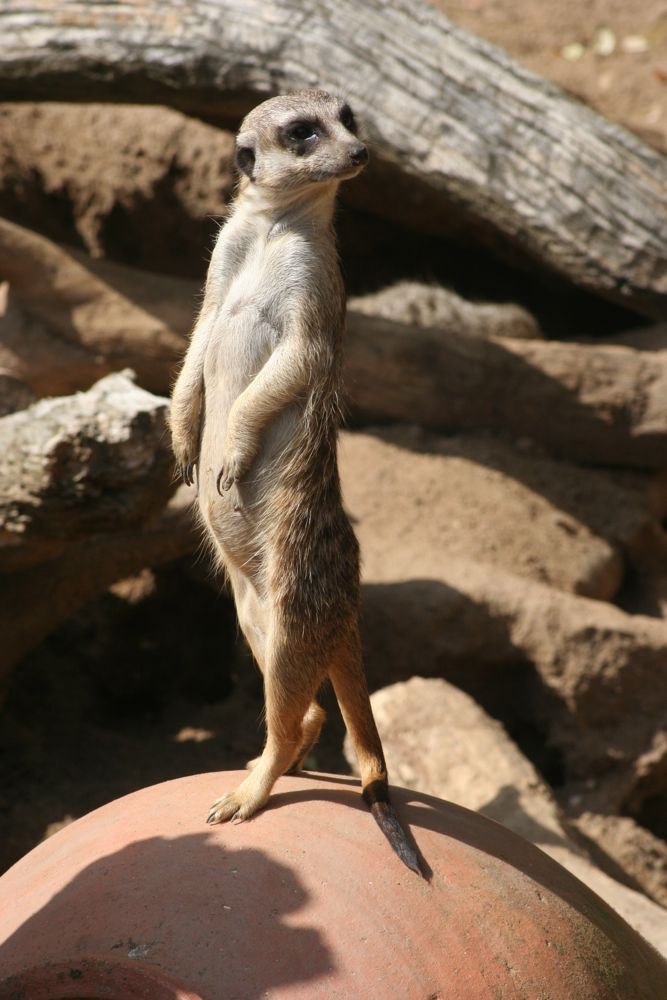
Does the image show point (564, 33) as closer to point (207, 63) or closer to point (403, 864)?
point (207, 63)

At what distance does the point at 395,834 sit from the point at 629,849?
2038 millimetres

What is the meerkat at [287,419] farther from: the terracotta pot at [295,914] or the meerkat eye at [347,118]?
the terracotta pot at [295,914]

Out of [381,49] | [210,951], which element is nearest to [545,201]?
[381,49]

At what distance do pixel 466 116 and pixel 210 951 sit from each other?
149 inches

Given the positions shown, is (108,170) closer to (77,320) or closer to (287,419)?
(77,320)

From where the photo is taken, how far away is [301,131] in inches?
84.1

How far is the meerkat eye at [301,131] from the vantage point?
7.00ft

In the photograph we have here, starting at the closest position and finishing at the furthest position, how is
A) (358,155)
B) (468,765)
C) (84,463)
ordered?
(358,155), (84,463), (468,765)

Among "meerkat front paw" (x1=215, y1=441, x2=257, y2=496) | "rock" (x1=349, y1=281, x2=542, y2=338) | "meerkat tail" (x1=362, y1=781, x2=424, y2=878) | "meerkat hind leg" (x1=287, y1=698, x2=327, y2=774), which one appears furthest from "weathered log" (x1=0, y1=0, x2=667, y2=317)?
"meerkat tail" (x1=362, y1=781, x2=424, y2=878)

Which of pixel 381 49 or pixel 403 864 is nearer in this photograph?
pixel 403 864

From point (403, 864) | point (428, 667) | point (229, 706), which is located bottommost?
point (229, 706)

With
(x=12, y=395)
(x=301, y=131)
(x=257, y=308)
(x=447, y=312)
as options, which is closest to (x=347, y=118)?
(x=301, y=131)

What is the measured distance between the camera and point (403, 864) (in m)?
1.86

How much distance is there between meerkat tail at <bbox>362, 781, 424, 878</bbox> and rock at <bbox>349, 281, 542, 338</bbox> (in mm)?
3677
